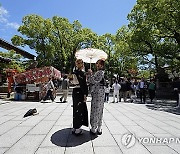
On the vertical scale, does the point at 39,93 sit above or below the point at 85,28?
below

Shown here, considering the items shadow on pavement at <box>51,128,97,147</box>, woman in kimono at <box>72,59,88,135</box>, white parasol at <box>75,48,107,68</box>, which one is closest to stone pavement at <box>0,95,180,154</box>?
shadow on pavement at <box>51,128,97,147</box>

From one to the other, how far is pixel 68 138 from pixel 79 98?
3.27 ft

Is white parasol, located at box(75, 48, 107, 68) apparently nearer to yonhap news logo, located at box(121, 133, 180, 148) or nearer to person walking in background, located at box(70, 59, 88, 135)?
person walking in background, located at box(70, 59, 88, 135)

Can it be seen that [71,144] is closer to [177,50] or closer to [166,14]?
[166,14]

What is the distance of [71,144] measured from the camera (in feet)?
14.8

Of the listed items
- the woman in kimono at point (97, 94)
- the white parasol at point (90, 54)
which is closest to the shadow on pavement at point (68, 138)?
the woman in kimono at point (97, 94)

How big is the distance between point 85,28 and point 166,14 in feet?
75.4

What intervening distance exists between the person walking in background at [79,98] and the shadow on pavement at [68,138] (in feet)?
0.60

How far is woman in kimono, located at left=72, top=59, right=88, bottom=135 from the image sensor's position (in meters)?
5.28

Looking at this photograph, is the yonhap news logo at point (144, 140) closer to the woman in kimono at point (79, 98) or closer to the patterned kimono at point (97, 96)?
the patterned kimono at point (97, 96)

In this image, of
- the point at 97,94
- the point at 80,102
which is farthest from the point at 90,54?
the point at 80,102

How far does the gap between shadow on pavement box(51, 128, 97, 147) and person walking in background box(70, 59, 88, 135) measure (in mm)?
184

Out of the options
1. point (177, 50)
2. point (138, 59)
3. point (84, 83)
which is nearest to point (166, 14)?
point (177, 50)

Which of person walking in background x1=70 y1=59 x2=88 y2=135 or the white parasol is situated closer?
person walking in background x1=70 y1=59 x2=88 y2=135
